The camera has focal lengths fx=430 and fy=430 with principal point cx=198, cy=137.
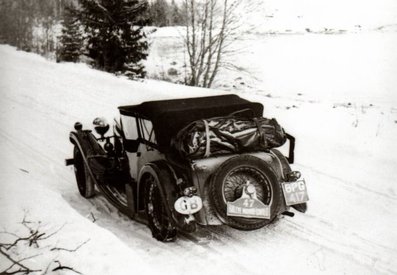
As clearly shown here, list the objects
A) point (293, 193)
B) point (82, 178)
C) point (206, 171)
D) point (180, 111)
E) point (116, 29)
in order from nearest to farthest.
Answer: point (206, 171) → point (293, 193) → point (180, 111) → point (82, 178) → point (116, 29)

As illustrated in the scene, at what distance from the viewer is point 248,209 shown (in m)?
4.46

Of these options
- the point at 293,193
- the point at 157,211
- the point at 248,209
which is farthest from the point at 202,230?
the point at 293,193

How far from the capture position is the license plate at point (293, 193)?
475cm

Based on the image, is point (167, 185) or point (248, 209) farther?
point (167, 185)

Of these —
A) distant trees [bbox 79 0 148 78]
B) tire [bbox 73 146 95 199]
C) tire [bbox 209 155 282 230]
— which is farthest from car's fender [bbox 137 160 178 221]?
distant trees [bbox 79 0 148 78]

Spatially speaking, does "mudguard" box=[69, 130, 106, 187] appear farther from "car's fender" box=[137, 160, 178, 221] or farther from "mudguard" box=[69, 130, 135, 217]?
"car's fender" box=[137, 160, 178, 221]

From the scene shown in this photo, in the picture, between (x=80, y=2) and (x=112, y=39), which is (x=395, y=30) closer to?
(x=112, y=39)

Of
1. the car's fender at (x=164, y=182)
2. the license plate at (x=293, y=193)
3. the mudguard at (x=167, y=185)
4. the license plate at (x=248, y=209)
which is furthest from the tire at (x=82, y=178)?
the license plate at (x=293, y=193)

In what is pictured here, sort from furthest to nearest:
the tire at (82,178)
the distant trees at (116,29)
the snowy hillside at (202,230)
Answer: the distant trees at (116,29) → the tire at (82,178) → the snowy hillside at (202,230)

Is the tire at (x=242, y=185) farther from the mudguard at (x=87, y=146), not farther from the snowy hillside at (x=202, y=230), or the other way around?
the mudguard at (x=87, y=146)

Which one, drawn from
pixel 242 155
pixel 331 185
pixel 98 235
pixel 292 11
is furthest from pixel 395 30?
pixel 98 235

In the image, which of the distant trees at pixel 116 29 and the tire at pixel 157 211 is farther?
the distant trees at pixel 116 29

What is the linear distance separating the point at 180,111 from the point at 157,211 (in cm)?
118

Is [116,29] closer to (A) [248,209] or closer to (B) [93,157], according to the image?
(B) [93,157]
